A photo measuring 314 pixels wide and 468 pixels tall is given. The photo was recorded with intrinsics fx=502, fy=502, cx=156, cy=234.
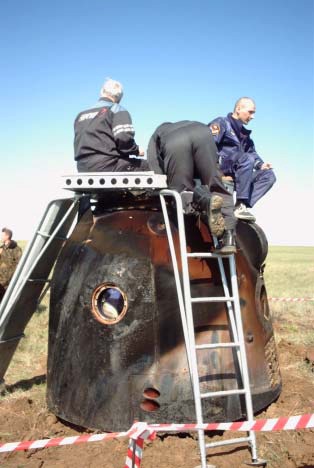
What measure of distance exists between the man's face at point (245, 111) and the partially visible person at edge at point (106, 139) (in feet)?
6.75

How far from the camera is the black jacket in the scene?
6.03 m

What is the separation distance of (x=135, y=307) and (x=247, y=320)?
1.38 m

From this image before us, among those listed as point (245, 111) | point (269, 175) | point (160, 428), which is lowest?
point (160, 428)

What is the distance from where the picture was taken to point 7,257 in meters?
12.7

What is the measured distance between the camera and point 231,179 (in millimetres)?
7465

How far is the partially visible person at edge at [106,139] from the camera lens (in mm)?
6008

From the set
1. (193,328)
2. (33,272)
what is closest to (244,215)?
(193,328)

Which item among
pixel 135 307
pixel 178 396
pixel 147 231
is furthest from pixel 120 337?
pixel 147 231

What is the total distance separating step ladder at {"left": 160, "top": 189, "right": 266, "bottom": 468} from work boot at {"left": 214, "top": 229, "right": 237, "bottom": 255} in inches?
5.1

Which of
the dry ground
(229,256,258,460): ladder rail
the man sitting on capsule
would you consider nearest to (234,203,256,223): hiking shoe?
the man sitting on capsule

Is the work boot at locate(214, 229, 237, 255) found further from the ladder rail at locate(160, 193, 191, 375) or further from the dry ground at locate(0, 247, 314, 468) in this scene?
the dry ground at locate(0, 247, 314, 468)

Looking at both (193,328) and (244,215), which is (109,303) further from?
(244,215)

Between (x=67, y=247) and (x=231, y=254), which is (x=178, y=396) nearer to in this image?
(x=231, y=254)

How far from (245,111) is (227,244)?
302 cm
